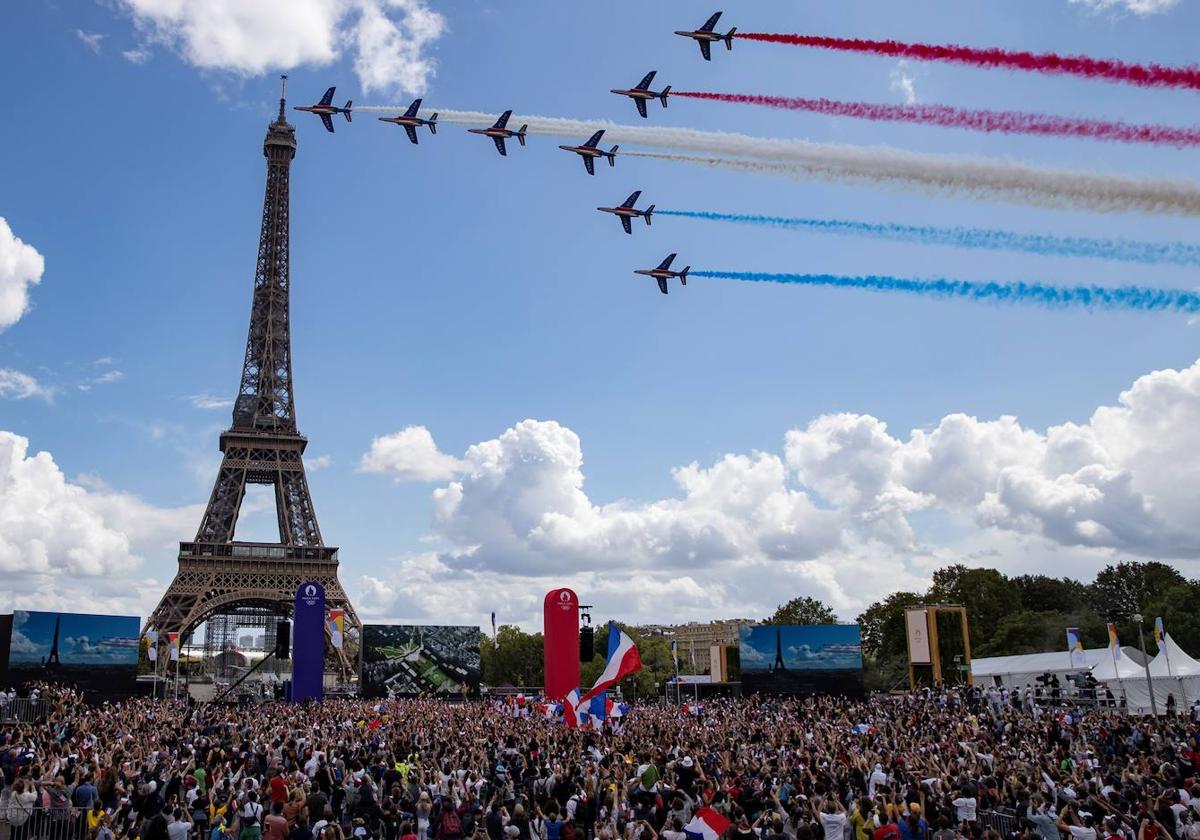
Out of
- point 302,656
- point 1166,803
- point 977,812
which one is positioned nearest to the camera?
point 1166,803

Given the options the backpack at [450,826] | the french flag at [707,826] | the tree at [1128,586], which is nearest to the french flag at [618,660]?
the backpack at [450,826]

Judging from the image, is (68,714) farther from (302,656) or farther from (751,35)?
(751,35)

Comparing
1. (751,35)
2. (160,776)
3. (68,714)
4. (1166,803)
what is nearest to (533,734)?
(160,776)

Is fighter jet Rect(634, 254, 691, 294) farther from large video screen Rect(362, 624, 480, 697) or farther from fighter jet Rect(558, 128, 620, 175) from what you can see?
large video screen Rect(362, 624, 480, 697)

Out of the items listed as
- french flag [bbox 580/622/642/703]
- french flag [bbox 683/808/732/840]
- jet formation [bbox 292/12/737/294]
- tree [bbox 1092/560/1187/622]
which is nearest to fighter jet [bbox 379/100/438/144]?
jet formation [bbox 292/12/737/294]

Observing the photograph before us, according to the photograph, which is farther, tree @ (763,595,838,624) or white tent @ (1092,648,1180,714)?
tree @ (763,595,838,624)

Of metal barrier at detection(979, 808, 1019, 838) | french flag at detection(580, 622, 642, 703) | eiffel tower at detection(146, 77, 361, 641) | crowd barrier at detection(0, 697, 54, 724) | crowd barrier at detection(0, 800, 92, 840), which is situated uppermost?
eiffel tower at detection(146, 77, 361, 641)

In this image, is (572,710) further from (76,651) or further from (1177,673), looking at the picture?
(76,651)
